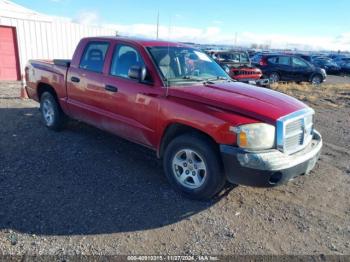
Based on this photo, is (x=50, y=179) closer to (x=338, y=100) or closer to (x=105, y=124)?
(x=105, y=124)

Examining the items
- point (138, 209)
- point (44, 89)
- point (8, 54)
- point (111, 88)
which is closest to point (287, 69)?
point (8, 54)

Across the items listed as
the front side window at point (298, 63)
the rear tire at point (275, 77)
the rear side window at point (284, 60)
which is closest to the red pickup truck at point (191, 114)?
the rear tire at point (275, 77)

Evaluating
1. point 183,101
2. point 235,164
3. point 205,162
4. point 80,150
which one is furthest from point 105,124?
point 235,164

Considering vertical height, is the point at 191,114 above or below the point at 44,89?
A: above

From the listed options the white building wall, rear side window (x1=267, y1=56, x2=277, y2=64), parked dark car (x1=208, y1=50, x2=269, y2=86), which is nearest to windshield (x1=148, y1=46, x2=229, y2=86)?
parked dark car (x1=208, y1=50, x2=269, y2=86)

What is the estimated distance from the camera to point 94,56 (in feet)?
17.3

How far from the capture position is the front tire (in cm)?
366

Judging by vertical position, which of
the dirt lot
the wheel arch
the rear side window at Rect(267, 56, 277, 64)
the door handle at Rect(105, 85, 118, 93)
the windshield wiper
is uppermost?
the windshield wiper

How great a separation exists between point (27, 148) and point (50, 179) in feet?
4.62

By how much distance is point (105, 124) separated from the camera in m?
5.04

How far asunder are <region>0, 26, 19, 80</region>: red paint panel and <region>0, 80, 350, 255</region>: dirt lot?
9.66 m

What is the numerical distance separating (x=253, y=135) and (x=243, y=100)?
1.88ft

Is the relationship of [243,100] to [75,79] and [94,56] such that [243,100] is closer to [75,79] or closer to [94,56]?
[94,56]

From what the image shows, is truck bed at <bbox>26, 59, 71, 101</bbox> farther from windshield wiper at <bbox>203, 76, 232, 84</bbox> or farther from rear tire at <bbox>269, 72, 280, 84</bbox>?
rear tire at <bbox>269, 72, 280, 84</bbox>
